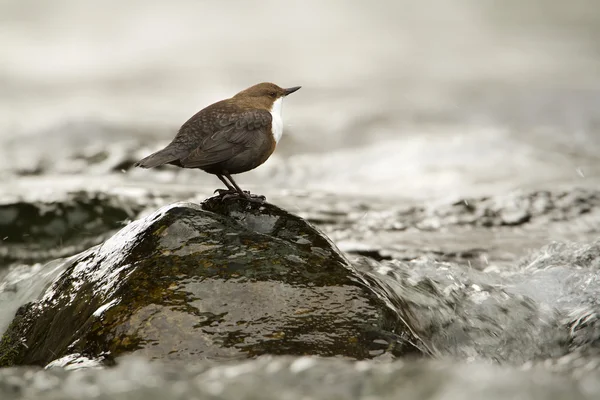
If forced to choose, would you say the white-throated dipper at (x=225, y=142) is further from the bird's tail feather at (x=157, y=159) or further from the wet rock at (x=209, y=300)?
the wet rock at (x=209, y=300)

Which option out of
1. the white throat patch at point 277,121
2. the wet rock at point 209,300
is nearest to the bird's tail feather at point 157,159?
the wet rock at point 209,300

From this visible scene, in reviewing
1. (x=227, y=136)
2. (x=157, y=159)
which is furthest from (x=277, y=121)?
(x=157, y=159)

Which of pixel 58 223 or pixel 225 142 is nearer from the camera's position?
pixel 225 142

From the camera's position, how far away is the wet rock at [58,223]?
273 inches

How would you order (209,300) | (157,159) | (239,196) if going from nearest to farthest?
(209,300) < (157,159) < (239,196)

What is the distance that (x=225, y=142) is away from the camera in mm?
4363

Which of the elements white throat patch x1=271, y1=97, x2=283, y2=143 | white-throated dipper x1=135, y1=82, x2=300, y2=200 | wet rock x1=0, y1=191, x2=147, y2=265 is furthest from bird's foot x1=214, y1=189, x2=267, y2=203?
wet rock x1=0, y1=191, x2=147, y2=265

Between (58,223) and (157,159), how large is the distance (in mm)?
3675

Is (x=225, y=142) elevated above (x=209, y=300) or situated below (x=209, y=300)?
above

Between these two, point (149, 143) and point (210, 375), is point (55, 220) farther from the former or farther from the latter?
point (210, 375)

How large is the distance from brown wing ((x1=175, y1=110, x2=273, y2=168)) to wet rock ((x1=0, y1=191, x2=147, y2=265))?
2.91 meters

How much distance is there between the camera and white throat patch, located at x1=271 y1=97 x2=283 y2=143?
184 inches

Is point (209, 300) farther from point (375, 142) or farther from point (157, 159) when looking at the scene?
point (375, 142)

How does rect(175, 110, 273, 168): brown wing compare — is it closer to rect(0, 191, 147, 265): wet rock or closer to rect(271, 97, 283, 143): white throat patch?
rect(271, 97, 283, 143): white throat patch
